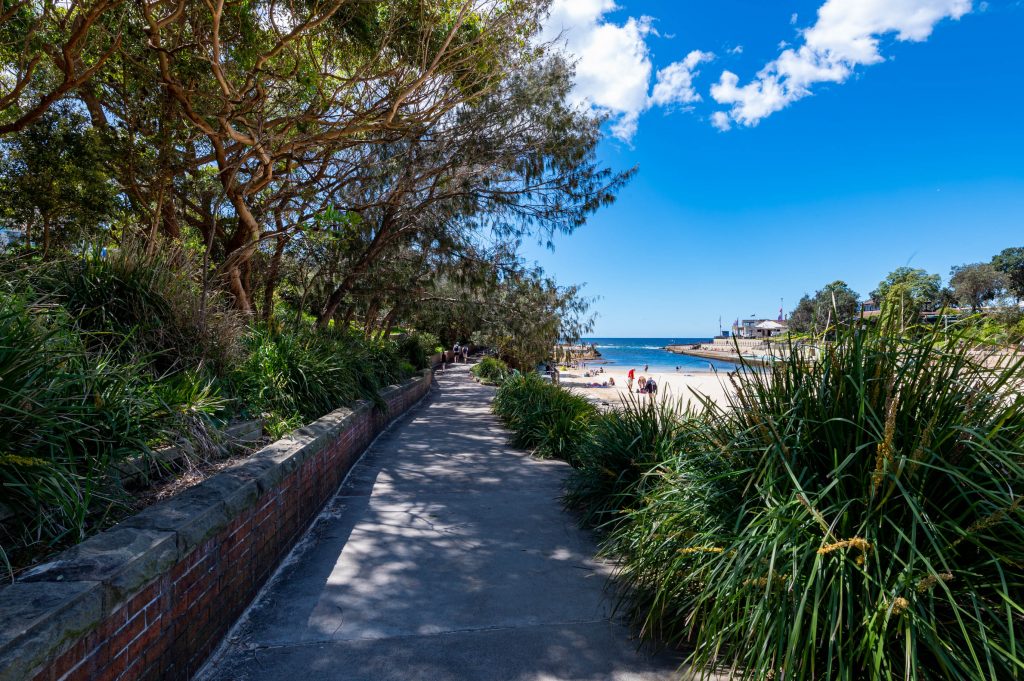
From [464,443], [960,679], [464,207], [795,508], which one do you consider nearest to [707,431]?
[795,508]

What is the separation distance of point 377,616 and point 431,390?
16597 mm

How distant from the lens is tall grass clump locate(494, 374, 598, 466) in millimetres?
7972

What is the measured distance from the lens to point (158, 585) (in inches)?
95.5

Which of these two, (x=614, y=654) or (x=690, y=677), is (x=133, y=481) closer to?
(x=614, y=654)

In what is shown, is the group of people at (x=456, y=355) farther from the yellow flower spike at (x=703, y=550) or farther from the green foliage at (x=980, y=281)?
the green foliage at (x=980, y=281)

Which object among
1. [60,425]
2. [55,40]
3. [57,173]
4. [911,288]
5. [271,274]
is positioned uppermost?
[55,40]

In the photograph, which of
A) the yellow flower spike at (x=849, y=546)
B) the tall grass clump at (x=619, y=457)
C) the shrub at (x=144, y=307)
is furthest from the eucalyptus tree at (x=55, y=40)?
the yellow flower spike at (x=849, y=546)

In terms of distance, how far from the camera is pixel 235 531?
10.8ft

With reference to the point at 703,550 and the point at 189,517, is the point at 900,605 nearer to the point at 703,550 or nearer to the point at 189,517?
the point at 703,550

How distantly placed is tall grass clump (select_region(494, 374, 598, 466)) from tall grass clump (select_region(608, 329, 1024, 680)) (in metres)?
3.59

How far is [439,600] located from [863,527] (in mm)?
2526

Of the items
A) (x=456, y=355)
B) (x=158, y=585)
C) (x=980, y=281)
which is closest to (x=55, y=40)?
(x=158, y=585)

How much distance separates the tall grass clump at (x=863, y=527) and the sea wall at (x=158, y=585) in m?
2.34

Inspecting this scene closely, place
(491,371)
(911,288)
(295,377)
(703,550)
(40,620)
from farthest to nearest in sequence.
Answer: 1. (491,371)
2. (295,377)
3. (911,288)
4. (703,550)
5. (40,620)
